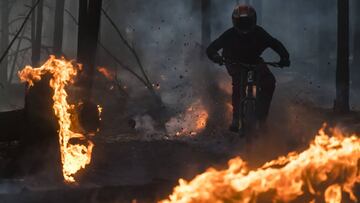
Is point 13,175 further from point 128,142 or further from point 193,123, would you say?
Result: point 193,123

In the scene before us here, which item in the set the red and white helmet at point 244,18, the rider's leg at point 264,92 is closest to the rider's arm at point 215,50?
the red and white helmet at point 244,18

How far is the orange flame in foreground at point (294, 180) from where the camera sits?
5.75m

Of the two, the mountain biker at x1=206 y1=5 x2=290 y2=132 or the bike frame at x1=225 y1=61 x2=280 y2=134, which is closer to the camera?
the bike frame at x1=225 y1=61 x2=280 y2=134

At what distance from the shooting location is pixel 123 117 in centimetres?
1591

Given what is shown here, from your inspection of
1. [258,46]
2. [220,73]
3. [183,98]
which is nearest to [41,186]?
[258,46]

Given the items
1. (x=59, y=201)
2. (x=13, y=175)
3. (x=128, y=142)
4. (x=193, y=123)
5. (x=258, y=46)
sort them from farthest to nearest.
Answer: (x=193, y=123) < (x=128, y=142) < (x=258, y=46) < (x=13, y=175) < (x=59, y=201)

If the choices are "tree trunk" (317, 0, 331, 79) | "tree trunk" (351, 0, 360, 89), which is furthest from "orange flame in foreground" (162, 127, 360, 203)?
"tree trunk" (317, 0, 331, 79)

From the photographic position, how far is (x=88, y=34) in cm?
1043

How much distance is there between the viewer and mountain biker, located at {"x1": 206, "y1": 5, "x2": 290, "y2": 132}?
870cm

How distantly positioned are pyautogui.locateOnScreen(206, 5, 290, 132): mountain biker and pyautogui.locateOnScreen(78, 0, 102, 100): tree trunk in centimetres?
252

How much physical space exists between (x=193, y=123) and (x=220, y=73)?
5.65 meters

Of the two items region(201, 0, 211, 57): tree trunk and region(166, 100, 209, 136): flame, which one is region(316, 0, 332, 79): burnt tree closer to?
region(201, 0, 211, 57): tree trunk

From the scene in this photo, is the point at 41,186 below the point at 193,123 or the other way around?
below

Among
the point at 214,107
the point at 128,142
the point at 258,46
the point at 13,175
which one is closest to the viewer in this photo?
the point at 13,175
